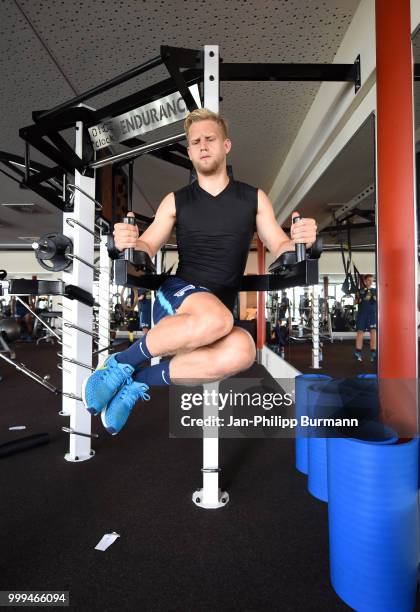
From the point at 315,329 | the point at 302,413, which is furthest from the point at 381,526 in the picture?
the point at 315,329

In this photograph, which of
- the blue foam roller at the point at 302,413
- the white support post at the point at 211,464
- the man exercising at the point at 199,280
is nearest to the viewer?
the man exercising at the point at 199,280

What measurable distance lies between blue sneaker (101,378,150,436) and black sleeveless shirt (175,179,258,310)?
0.50m

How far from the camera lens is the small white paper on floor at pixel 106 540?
147 cm

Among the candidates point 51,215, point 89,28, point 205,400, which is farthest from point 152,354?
point 51,215

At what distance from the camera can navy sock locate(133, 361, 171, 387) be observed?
1.37 meters

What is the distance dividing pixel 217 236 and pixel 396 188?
71 centimetres

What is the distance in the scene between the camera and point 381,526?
1.14m

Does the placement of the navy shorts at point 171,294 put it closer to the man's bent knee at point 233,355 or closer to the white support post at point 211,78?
the man's bent knee at point 233,355

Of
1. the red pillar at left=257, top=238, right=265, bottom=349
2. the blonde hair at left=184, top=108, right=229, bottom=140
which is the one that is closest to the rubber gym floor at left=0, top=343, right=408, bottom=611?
the blonde hair at left=184, top=108, right=229, bottom=140

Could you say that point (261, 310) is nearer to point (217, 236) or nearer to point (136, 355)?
point (217, 236)

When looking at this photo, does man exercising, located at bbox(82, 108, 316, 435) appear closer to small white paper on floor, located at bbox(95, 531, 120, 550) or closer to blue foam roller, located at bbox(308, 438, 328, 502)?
small white paper on floor, located at bbox(95, 531, 120, 550)

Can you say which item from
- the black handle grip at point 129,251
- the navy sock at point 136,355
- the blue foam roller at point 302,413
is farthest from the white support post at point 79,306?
the blue foam roller at point 302,413

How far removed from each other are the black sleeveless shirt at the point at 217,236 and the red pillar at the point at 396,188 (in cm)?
Answer: 55

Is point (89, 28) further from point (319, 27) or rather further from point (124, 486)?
point (124, 486)
